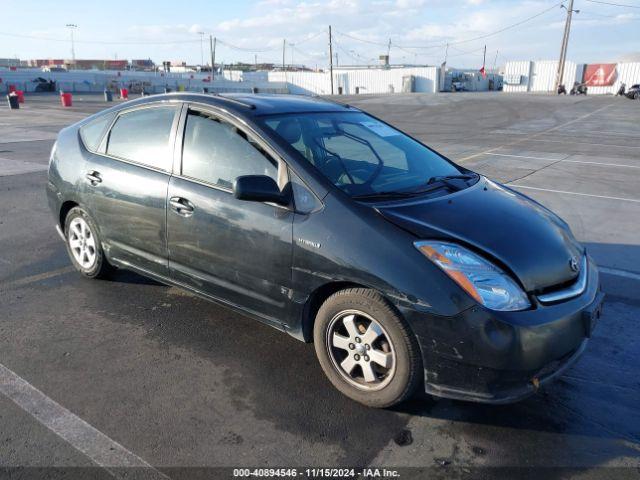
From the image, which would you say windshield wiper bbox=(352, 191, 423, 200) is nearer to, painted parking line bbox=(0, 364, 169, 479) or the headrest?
the headrest

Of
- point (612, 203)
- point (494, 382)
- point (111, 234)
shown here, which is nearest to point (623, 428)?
point (494, 382)

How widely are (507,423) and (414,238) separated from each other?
3.81 ft

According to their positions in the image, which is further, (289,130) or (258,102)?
(258,102)

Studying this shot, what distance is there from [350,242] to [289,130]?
3.47 ft

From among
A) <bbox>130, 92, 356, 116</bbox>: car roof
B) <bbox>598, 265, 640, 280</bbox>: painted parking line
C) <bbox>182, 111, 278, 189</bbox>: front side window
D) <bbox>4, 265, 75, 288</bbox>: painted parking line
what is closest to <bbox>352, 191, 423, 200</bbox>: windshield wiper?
<bbox>182, 111, 278, 189</bbox>: front side window

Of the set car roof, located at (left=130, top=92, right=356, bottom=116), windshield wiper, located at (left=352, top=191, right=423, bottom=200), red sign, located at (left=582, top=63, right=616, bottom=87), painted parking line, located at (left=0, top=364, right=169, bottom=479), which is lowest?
painted parking line, located at (left=0, top=364, right=169, bottom=479)

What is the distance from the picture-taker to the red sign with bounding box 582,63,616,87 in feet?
201

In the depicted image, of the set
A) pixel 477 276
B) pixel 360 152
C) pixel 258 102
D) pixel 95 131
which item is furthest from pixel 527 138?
pixel 477 276

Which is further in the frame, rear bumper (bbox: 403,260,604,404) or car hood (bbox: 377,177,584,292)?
car hood (bbox: 377,177,584,292)

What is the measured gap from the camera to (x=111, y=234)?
4.27 meters

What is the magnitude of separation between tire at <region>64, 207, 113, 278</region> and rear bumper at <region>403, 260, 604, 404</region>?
3061 mm

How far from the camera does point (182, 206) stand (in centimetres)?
362

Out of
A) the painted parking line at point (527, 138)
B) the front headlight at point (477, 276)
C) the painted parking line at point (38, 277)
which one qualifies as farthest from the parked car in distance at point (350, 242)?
the painted parking line at point (527, 138)

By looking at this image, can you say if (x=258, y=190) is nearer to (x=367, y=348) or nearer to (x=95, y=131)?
(x=367, y=348)
